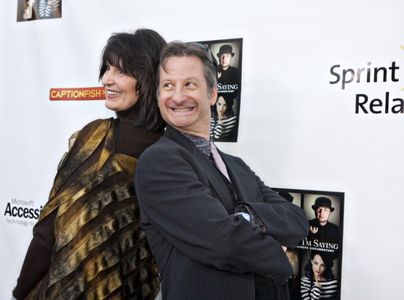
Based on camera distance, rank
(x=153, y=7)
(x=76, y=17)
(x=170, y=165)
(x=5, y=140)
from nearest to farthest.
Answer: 1. (x=170, y=165)
2. (x=153, y=7)
3. (x=76, y=17)
4. (x=5, y=140)

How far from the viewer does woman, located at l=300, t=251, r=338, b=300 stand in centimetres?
129

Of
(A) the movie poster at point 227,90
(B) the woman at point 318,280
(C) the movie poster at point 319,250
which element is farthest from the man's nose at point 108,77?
(B) the woman at point 318,280

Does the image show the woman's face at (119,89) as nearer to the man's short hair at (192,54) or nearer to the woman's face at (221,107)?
the man's short hair at (192,54)

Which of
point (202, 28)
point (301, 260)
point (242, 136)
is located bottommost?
point (301, 260)

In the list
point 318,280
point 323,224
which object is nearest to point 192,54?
point 323,224

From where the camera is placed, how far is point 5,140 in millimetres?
1959

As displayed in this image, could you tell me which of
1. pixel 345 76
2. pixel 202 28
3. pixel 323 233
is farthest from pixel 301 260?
pixel 202 28

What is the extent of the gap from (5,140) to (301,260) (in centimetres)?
133

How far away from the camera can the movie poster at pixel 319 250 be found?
4.21ft

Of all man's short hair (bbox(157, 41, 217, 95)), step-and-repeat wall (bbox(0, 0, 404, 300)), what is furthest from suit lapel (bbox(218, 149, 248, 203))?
step-and-repeat wall (bbox(0, 0, 404, 300))

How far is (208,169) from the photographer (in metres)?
0.99

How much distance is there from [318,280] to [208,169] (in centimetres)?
55

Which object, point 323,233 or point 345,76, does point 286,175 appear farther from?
point 345,76

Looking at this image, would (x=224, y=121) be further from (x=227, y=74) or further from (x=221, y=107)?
(x=227, y=74)
